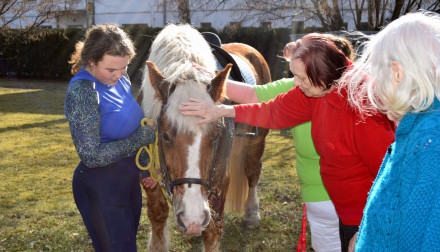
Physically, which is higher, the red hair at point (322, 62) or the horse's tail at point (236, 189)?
the red hair at point (322, 62)

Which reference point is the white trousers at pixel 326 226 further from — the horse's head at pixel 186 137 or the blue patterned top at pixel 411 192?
the blue patterned top at pixel 411 192

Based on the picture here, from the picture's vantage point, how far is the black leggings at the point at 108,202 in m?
2.59

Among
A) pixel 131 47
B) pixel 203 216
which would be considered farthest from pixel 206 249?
pixel 131 47

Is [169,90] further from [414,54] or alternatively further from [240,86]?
[414,54]

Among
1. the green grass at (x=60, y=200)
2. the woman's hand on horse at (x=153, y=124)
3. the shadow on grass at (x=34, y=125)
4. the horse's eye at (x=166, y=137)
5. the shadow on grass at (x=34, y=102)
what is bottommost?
the shadow on grass at (x=34, y=102)

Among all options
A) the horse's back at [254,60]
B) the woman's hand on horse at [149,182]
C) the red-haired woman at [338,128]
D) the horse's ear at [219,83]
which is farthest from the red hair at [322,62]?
the horse's back at [254,60]

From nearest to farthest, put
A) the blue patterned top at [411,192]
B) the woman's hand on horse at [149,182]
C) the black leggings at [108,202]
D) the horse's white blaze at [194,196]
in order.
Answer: the blue patterned top at [411,192] < the horse's white blaze at [194,196] < the black leggings at [108,202] < the woman's hand on horse at [149,182]

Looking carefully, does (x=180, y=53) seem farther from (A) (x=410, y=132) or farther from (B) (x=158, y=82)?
(A) (x=410, y=132)

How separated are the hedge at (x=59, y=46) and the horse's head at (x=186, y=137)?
1565cm

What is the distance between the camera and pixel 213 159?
8.70 ft

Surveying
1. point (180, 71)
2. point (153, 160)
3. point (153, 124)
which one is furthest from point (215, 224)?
point (180, 71)

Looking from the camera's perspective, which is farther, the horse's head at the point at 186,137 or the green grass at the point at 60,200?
the green grass at the point at 60,200

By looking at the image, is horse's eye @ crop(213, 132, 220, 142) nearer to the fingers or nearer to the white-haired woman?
the fingers

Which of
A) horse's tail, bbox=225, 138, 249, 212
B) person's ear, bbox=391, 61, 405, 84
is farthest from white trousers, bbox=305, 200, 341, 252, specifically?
horse's tail, bbox=225, 138, 249, 212
